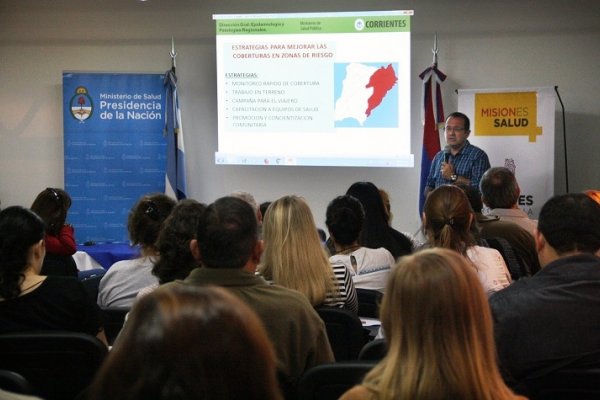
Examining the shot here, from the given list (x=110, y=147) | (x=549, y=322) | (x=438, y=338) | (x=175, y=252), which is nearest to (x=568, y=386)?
(x=549, y=322)

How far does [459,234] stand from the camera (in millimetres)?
2936

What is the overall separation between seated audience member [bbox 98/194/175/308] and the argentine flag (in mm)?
3495

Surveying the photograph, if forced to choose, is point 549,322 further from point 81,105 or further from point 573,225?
point 81,105

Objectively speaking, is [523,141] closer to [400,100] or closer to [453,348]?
[400,100]

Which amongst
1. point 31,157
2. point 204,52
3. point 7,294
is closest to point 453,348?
point 7,294

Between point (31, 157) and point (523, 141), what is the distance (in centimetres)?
470

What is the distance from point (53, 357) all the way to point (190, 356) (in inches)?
55.9

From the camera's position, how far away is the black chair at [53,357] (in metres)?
2.09

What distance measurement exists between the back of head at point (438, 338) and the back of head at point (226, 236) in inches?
32.2

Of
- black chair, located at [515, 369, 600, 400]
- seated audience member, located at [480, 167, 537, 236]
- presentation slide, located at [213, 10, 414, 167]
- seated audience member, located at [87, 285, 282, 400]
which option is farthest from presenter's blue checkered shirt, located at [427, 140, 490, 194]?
seated audience member, located at [87, 285, 282, 400]

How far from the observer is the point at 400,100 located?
6.34m

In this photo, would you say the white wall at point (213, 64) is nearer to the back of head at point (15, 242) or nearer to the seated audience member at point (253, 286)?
the back of head at point (15, 242)

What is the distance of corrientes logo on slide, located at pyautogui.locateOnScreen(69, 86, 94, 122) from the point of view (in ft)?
22.2

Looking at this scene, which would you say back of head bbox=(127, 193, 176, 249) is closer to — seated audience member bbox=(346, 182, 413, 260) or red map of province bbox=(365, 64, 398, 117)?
seated audience member bbox=(346, 182, 413, 260)
